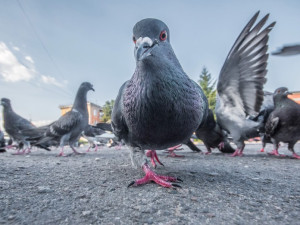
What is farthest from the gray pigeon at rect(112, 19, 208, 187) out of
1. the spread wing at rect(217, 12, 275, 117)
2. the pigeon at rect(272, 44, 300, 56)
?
the spread wing at rect(217, 12, 275, 117)

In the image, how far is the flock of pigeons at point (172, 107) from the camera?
167 centimetres

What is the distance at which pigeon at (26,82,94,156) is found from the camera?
5605mm

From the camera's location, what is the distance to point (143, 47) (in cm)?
153

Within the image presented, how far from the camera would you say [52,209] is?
50.6 inches

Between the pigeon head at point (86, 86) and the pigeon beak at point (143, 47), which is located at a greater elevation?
the pigeon head at point (86, 86)

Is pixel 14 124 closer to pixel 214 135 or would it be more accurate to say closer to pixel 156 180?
pixel 214 135

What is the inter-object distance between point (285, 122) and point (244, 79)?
1455mm

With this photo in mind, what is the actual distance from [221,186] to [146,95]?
110 centimetres

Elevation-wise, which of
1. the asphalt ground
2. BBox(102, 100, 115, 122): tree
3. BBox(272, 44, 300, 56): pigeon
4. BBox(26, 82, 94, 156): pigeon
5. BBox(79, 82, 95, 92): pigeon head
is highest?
BBox(102, 100, 115, 122): tree

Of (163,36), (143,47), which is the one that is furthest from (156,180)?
(163,36)

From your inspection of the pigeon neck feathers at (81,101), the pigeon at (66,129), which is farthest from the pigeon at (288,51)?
the pigeon neck feathers at (81,101)

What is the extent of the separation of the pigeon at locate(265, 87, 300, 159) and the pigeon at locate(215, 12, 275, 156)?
47 cm

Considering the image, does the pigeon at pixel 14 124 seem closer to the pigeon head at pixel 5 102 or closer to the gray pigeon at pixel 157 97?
the pigeon head at pixel 5 102

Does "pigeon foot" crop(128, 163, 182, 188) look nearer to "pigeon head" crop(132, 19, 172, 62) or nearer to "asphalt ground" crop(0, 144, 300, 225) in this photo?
"asphalt ground" crop(0, 144, 300, 225)
